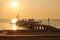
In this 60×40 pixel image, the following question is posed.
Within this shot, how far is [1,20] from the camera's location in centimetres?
212

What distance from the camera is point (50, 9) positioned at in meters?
2.17

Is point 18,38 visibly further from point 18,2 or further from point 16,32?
point 18,2

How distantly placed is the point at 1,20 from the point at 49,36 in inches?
41.8

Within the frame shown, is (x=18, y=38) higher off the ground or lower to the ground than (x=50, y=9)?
lower

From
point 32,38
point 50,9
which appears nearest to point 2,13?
point 50,9

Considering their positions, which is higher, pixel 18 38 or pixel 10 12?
pixel 10 12

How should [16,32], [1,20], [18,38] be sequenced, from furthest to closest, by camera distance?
[1,20], [16,32], [18,38]

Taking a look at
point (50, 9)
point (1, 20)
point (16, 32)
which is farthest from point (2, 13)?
point (16, 32)

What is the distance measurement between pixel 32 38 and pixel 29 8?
103 centimetres

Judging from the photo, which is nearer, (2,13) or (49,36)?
(49,36)

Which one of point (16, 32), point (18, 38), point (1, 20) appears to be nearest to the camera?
point (18, 38)

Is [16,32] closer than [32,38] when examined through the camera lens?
No

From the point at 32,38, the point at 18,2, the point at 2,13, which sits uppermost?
the point at 18,2

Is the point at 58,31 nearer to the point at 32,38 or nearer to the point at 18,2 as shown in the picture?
the point at 32,38
